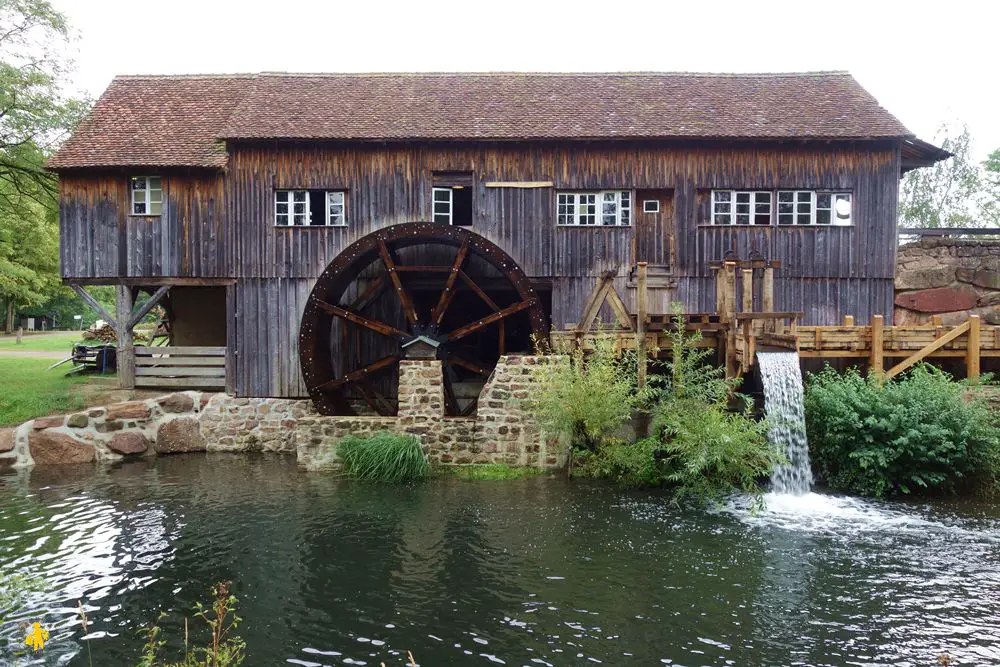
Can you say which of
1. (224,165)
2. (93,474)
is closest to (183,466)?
(93,474)

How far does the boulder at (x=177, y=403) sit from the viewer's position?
39.5ft

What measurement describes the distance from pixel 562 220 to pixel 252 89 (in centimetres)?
705

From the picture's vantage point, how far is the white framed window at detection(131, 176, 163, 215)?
12367mm

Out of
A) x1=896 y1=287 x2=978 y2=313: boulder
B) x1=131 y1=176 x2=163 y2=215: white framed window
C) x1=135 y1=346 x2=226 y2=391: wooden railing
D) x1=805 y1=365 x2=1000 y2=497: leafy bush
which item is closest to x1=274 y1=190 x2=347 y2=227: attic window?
x1=131 y1=176 x2=163 y2=215: white framed window

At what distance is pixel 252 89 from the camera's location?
13.8 metres

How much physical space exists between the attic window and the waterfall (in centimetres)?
779

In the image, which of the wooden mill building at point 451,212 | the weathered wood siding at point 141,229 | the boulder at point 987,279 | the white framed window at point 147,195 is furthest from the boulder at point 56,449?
the boulder at point 987,279

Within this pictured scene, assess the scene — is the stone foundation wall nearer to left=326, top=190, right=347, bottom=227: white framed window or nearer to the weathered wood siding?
the weathered wood siding

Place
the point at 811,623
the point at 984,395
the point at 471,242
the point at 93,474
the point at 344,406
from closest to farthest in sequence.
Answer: the point at 811,623 < the point at 984,395 < the point at 93,474 < the point at 471,242 < the point at 344,406

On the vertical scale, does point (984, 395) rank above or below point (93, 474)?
above

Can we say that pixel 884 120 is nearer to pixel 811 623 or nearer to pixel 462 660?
pixel 811 623

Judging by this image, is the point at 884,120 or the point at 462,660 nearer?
the point at 462,660

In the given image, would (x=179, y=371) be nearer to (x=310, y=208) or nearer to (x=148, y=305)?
(x=148, y=305)

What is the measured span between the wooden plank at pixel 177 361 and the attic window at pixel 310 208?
2812 millimetres
